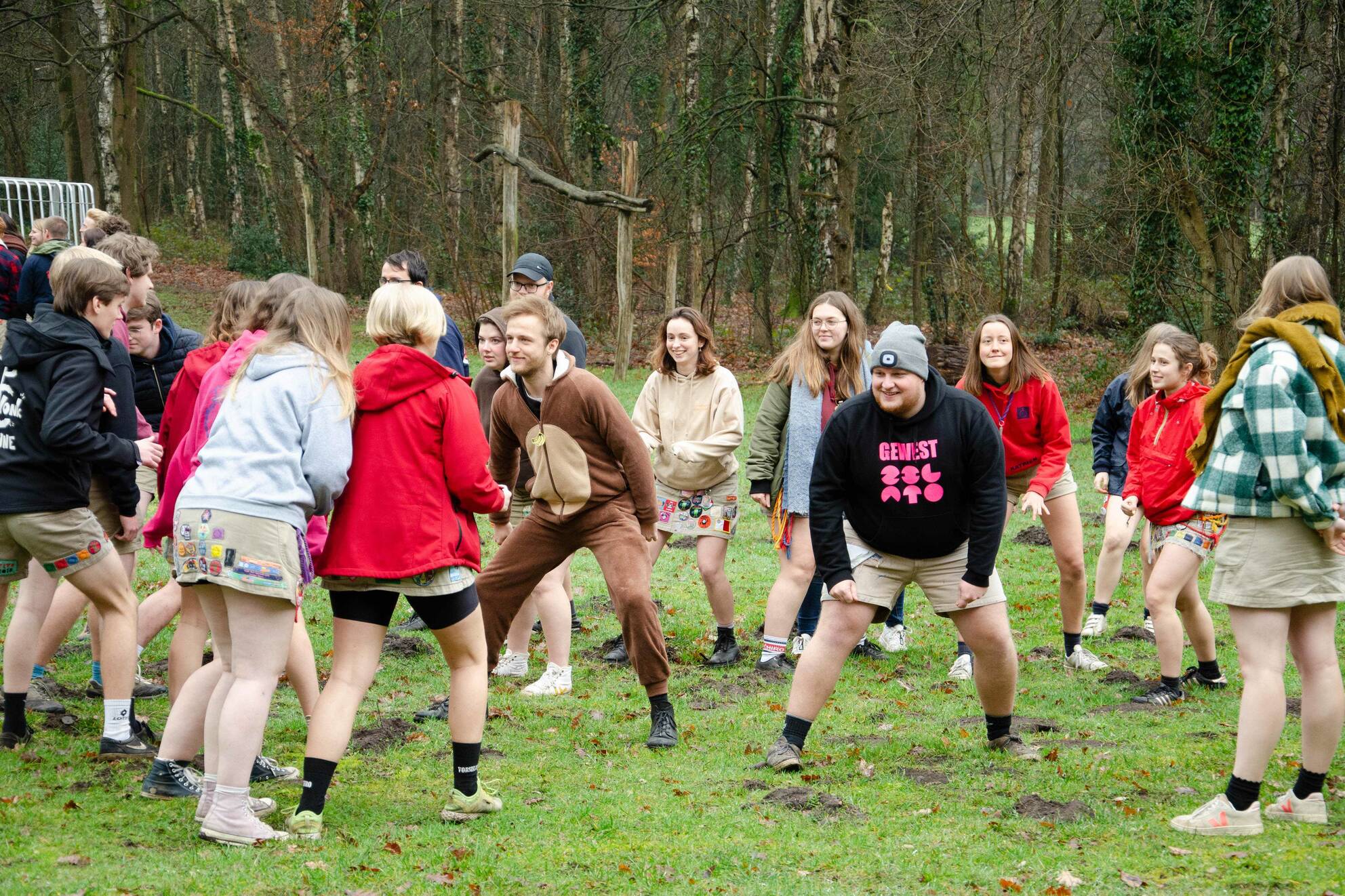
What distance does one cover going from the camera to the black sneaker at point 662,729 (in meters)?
5.92

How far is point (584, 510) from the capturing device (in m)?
5.95

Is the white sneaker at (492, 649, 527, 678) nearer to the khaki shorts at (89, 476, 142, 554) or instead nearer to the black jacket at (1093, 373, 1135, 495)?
the khaki shorts at (89, 476, 142, 554)

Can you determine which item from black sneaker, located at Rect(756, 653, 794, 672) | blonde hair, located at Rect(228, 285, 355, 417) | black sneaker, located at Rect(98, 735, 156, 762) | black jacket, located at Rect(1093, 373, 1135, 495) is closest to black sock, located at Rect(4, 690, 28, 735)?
black sneaker, located at Rect(98, 735, 156, 762)

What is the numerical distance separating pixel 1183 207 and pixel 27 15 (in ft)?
68.2

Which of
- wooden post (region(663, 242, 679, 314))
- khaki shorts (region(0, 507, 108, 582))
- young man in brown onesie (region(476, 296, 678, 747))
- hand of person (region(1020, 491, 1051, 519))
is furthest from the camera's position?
wooden post (region(663, 242, 679, 314))

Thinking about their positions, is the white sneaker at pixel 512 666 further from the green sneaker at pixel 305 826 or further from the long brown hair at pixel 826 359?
the green sneaker at pixel 305 826

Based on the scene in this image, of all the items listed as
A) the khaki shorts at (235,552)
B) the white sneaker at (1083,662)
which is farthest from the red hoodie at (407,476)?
the white sneaker at (1083,662)

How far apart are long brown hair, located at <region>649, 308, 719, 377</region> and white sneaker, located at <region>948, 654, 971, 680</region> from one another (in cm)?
237

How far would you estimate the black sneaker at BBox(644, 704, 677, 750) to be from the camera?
5922 mm

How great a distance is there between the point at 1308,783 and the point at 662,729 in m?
2.85

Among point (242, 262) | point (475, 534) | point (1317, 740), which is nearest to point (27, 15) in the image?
point (242, 262)

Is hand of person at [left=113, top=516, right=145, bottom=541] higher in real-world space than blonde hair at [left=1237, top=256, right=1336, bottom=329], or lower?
lower

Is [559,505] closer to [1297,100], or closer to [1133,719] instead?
[1133,719]

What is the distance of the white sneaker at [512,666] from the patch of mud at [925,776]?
2514 millimetres
